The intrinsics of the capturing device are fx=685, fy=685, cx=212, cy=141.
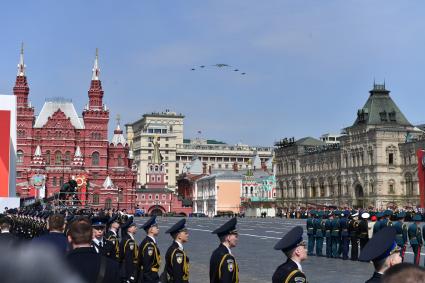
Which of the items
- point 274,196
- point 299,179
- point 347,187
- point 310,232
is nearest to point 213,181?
point 274,196

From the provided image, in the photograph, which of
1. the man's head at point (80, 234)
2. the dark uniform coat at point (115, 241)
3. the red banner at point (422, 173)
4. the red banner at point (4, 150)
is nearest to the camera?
the man's head at point (80, 234)

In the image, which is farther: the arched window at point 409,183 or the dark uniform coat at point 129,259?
the arched window at point 409,183

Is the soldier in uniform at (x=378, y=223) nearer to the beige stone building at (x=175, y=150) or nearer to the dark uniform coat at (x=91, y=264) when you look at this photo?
the dark uniform coat at (x=91, y=264)

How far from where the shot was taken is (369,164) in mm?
81125

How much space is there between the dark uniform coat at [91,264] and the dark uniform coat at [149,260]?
481 centimetres

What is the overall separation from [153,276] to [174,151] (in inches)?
6246

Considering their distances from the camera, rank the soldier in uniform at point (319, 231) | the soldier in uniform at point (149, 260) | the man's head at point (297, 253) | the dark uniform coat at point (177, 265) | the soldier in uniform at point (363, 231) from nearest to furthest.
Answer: the man's head at point (297, 253)
the dark uniform coat at point (177, 265)
the soldier in uniform at point (149, 260)
the soldier in uniform at point (363, 231)
the soldier in uniform at point (319, 231)

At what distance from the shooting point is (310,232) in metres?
22.2

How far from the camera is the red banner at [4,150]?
110 ft

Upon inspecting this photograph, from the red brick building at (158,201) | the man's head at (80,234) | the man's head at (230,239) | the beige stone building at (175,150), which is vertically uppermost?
the beige stone building at (175,150)

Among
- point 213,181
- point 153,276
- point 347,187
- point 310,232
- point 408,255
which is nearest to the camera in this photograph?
point 153,276

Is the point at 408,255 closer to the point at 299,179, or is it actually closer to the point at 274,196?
the point at 299,179

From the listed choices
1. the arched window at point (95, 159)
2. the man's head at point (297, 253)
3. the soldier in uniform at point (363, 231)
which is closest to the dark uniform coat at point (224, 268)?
the man's head at point (297, 253)

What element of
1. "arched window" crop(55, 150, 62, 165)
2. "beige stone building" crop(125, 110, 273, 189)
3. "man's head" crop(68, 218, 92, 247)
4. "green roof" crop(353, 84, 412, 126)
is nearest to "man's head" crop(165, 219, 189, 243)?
"man's head" crop(68, 218, 92, 247)
